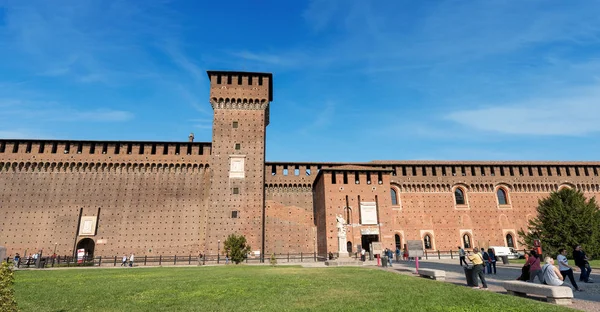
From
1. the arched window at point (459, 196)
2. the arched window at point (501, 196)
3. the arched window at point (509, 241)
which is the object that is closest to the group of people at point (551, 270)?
the arched window at point (459, 196)

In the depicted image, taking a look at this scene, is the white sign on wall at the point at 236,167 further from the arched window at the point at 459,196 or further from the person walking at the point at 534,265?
the person walking at the point at 534,265

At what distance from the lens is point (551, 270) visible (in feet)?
23.8

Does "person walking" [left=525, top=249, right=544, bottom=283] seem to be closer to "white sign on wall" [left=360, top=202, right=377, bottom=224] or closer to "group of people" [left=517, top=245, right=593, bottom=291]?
"group of people" [left=517, top=245, right=593, bottom=291]

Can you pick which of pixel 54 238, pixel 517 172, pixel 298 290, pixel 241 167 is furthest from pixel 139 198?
pixel 517 172

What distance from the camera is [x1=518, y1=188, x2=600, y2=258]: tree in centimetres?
2189

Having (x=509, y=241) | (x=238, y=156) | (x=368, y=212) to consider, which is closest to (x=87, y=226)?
(x=238, y=156)

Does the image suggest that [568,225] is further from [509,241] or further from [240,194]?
[240,194]

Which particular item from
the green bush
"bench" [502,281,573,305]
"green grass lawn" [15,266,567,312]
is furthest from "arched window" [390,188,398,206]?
the green bush

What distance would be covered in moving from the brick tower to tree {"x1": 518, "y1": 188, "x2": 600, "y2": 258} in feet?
68.8

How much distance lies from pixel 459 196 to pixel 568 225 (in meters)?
10.6

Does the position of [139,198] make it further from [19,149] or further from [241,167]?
[19,149]

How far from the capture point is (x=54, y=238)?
27766mm

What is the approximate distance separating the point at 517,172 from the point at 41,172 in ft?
147

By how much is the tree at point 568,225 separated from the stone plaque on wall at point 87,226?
34.1 m
